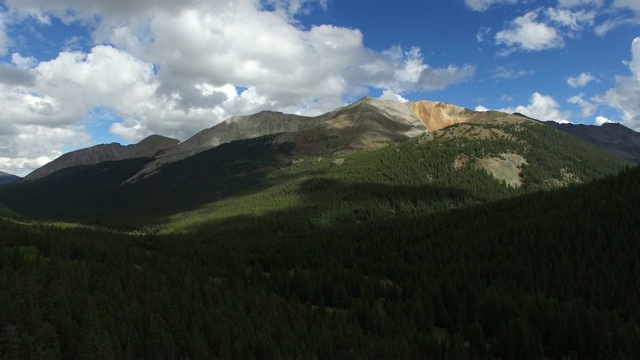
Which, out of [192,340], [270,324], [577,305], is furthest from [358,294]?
[192,340]

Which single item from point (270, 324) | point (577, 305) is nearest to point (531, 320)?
point (577, 305)

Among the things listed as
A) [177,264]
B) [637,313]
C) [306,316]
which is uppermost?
[177,264]

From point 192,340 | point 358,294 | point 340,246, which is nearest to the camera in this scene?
point 192,340

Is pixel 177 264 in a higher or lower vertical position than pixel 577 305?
higher

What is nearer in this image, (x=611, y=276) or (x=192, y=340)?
(x=192, y=340)

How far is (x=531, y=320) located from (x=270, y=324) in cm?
4004

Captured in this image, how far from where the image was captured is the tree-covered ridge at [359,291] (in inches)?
2115

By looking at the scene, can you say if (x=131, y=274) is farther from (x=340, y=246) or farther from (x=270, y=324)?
(x=340, y=246)

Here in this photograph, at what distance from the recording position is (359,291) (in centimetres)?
9119

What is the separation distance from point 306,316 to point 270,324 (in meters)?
9.09

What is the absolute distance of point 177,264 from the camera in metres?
96.7

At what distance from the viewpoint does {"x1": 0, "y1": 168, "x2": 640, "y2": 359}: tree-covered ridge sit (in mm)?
53719

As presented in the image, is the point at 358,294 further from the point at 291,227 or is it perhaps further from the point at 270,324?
the point at 291,227

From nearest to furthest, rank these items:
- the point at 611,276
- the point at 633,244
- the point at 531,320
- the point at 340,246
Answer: the point at 531,320 → the point at 611,276 → the point at 633,244 → the point at 340,246
